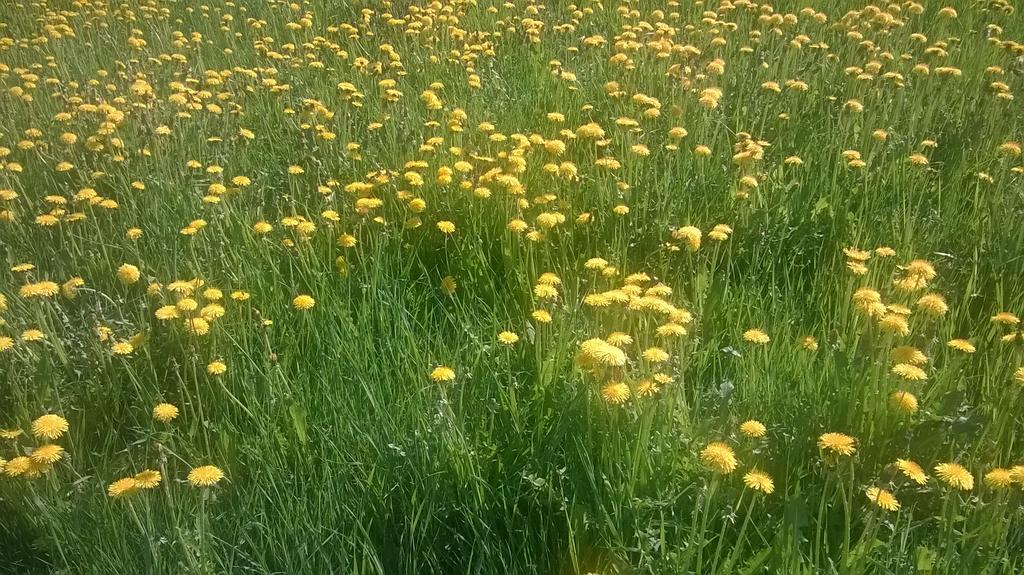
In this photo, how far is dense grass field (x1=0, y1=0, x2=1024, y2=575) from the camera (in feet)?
6.08

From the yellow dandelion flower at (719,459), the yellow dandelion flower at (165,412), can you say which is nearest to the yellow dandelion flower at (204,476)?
the yellow dandelion flower at (165,412)

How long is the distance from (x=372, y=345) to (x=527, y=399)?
21.4 inches

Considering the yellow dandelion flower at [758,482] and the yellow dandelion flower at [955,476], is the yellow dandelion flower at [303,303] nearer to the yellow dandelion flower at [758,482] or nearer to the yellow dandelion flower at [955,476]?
the yellow dandelion flower at [758,482]

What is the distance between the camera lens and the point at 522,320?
2715 millimetres

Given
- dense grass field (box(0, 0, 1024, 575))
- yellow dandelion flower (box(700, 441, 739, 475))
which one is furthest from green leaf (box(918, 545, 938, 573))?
yellow dandelion flower (box(700, 441, 739, 475))

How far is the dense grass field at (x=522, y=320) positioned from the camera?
1.85 meters

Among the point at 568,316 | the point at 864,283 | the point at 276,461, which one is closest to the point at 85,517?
the point at 276,461

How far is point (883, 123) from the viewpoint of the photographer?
12.9 feet

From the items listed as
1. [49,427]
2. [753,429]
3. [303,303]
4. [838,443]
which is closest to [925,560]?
[838,443]

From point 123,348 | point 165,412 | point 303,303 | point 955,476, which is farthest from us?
point 303,303

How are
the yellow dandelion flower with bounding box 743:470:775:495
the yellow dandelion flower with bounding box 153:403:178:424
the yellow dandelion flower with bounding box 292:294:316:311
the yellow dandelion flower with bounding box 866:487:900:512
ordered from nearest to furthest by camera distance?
the yellow dandelion flower with bounding box 866:487:900:512 → the yellow dandelion flower with bounding box 743:470:775:495 → the yellow dandelion flower with bounding box 153:403:178:424 → the yellow dandelion flower with bounding box 292:294:316:311

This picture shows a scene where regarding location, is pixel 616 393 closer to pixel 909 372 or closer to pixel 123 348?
pixel 909 372

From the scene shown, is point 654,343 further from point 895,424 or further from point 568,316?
point 895,424

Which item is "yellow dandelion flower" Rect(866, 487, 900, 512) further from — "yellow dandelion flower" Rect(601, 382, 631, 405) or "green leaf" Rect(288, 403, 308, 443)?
"green leaf" Rect(288, 403, 308, 443)
